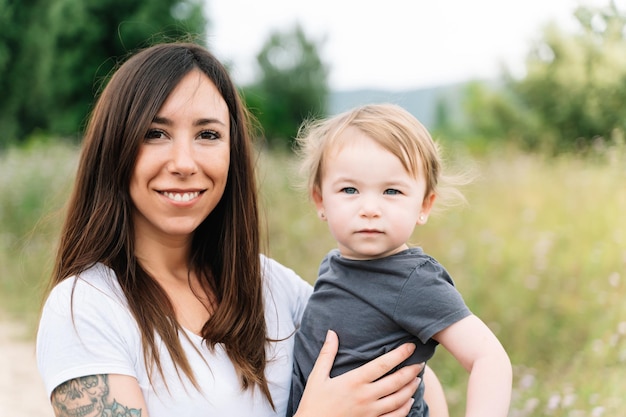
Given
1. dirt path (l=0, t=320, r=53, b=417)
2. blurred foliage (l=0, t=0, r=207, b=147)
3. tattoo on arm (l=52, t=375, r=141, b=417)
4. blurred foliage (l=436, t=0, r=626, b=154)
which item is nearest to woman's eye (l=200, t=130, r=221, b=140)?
tattoo on arm (l=52, t=375, r=141, b=417)

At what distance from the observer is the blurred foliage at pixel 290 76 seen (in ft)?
77.9

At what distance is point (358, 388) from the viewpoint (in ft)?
6.35

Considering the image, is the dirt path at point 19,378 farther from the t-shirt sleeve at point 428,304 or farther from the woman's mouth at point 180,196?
the t-shirt sleeve at point 428,304

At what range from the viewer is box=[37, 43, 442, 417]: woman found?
178 centimetres

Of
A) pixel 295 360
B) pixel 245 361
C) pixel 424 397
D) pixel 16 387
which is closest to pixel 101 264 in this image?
pixel 245 361

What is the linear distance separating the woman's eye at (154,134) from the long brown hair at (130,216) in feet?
0.15

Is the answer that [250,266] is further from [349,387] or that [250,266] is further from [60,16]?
[60,16]

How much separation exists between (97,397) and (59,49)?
1573 centimetres

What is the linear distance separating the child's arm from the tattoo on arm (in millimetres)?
814

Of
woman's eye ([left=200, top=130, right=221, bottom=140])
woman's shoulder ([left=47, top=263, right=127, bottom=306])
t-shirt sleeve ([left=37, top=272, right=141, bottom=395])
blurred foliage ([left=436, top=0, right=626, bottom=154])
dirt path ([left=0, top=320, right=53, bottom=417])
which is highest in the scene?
blurred foliage ([left=436, top=0, right=626, bottom=154])

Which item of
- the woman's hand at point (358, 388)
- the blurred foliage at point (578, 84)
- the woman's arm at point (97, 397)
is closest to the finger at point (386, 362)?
the woman's hand at point (358, 388)

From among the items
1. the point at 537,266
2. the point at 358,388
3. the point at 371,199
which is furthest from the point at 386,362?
the point at 537,266

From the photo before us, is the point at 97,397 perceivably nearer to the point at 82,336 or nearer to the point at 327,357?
the point at 82,336

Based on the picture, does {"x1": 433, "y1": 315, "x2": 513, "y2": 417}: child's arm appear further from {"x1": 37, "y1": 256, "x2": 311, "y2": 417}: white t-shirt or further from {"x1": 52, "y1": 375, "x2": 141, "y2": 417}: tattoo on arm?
{"x1": 52, "y1": 375, "x2": 141, "y2": 417}: tattoo on arm
